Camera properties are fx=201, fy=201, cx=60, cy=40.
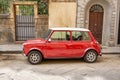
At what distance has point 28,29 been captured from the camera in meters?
14.4

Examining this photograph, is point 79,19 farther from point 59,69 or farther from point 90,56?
point 59,69

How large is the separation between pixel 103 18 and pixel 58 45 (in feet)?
19.3

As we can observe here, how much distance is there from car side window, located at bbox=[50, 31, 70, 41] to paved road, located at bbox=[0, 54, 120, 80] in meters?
1.16

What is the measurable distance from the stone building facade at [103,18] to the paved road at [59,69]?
345 cm

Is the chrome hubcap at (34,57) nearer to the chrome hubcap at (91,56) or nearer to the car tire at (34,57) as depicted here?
the car tire at (34,57)

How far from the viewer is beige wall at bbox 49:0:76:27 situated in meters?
13.2

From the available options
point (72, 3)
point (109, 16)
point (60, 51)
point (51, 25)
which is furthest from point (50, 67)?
point (109, 16)

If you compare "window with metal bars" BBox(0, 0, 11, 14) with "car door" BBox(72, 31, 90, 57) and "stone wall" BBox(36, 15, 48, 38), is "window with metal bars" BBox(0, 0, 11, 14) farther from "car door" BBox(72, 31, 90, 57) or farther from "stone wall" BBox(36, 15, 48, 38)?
"car door" BBox(72, 31, 90, 57)

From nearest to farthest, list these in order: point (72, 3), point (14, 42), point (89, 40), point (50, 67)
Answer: point (50, 67) → point (89, 40) → point (72, 3) → point (14, 42)

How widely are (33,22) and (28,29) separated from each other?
648 mm

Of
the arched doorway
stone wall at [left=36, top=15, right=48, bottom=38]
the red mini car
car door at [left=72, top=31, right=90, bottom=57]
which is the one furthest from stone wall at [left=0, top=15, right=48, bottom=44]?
car door at [left=72, top=31, right=90, bottom=57]

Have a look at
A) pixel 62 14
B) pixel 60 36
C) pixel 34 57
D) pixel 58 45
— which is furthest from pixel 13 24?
pixel 58 45

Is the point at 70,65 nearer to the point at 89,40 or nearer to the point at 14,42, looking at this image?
the point at 89,40

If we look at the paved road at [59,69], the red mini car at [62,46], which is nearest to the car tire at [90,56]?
the red mini car at [62,46]
